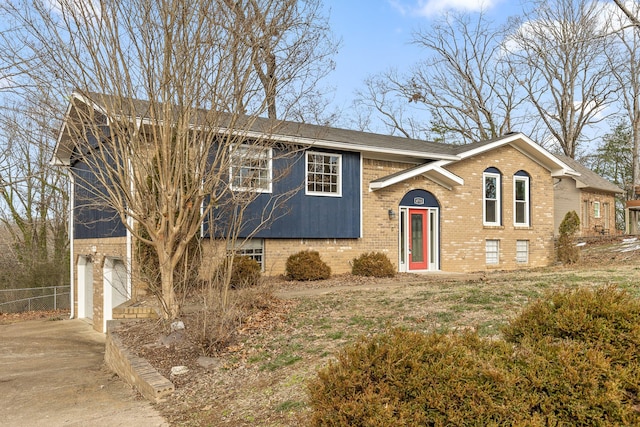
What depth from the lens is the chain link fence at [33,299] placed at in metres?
22.1

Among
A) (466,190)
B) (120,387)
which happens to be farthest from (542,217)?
(120,387)

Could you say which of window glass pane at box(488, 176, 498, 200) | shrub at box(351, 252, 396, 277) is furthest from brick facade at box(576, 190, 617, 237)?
shrub at box(351, 252, 396, 277)

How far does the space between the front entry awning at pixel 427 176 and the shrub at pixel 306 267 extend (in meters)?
3.12

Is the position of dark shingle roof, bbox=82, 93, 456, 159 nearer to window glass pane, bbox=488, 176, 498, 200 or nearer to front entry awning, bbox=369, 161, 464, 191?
front entry awning, bbox=369, 161, 464, 191

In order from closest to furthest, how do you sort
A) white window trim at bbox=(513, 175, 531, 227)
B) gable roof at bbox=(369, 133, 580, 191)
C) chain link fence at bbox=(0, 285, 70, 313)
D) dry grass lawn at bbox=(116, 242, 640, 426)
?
dry grass lawn at bbox=(116, 242, 640, 426), gable roof at bbox=(369, 133, 580, 191), white window trim at bbox=(513, 175, 531, 227), chain link fence at bbox=(0, 285, 70, 313)

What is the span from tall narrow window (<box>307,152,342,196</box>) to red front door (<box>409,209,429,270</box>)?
116 inches

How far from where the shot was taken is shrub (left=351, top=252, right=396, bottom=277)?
14.2 m

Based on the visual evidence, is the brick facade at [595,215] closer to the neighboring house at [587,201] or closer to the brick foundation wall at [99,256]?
the neighboring house at [587,201]

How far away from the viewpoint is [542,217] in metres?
19.0

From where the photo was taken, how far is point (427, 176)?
16.6 metres

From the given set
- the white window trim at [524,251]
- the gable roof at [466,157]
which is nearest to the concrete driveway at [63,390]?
the gable roof at [466,157]

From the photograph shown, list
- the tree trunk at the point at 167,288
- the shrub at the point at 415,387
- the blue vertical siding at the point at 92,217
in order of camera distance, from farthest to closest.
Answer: the blue vertical siding at the point at 92,217
the tree trunk at the point at 167,288
the shrub at the point at 415,387

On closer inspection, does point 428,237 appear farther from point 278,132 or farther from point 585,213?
point 585,213

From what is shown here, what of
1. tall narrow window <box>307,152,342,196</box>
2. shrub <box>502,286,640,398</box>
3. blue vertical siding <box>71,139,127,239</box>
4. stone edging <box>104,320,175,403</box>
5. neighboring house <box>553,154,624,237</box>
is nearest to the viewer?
shrub <box>502,286,640,398</box>
